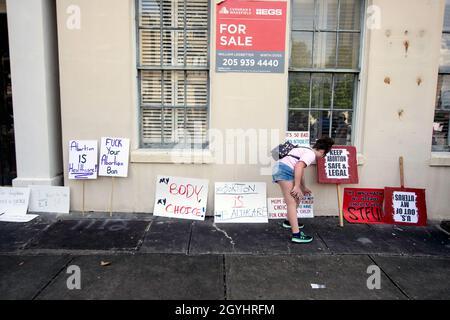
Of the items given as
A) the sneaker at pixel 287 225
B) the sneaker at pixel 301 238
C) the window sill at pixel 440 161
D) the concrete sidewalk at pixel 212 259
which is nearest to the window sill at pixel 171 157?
the concrete sidewalk at pixel 212 259

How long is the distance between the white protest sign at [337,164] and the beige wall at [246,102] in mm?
286

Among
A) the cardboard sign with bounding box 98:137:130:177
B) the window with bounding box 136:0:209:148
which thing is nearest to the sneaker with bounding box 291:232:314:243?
the window with bounding box 136:0:209:148

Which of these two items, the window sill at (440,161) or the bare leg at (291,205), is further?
the window sill at (440,161)

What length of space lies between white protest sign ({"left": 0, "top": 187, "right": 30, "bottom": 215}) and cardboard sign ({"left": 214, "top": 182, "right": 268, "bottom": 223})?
122 inches

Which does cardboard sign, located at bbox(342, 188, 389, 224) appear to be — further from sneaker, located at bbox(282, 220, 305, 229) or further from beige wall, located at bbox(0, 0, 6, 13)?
beige wall, located at bbox(0, 0, 6, 13)

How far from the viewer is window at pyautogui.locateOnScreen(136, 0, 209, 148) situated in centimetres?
529

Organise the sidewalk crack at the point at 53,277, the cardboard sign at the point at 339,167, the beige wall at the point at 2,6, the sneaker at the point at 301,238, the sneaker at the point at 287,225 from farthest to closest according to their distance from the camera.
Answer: the beige wall at the point at 2,6 < the cardboard sign at the point at 339,167 < the sneaker at the point at 287,225 < the sneaker at the point at 301,238 < the sidewalk crack at the point at 53,277

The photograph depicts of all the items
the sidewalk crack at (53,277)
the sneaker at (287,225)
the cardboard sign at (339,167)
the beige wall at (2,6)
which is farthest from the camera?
the beige wall at (2,6)

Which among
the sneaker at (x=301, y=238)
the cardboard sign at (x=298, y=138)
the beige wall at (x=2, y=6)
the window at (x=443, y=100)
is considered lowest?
the sneaker at (x=301, y=238)

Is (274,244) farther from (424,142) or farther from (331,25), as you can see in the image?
(331,25)

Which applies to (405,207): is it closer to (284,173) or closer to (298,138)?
(298,138)

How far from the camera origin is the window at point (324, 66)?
534cm

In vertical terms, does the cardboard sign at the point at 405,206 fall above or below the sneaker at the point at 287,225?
above

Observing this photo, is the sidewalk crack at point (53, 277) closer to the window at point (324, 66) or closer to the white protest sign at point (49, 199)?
the white protest sign at point (49, 199)
